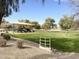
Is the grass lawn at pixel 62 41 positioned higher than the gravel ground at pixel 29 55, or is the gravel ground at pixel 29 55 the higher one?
the gravel ground at pixel 29 55

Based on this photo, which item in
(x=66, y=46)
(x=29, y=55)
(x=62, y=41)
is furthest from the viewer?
(x=62, y=41)

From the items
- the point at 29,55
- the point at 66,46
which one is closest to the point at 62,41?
the point at 66,46

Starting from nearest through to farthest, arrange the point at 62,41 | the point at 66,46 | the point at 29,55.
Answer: the point at 29,55
the point at 66,46
the point at 62,41

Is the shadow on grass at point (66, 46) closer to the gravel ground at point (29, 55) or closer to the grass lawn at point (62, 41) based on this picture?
the grass lawn at point (62, 41)

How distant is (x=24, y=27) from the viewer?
51.6 metres

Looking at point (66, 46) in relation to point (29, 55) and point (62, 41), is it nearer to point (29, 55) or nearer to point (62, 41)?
point (62, 41)

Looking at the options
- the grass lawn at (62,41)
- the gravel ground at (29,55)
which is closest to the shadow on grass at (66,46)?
the grass lawn at (62,41)

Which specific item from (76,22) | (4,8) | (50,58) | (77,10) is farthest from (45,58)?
(4,8)

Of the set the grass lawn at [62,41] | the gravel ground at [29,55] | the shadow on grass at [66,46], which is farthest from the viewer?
the grass lawn at [62,41]

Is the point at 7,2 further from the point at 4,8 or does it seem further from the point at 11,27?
the point at 11,27

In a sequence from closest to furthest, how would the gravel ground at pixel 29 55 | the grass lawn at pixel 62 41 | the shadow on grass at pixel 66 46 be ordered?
the gravel ground at pixel 29 55 < the shadow on grass at pixel 66 46 < the grass lawn at pixel 62 41

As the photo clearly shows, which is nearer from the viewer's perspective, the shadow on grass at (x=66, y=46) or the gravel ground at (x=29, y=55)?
the gravel ground at (x=29, y=55)

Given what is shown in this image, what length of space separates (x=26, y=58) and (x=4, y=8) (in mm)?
8943

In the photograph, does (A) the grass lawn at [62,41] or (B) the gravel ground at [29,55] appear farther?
(A) the grass lawn at [62,41]
